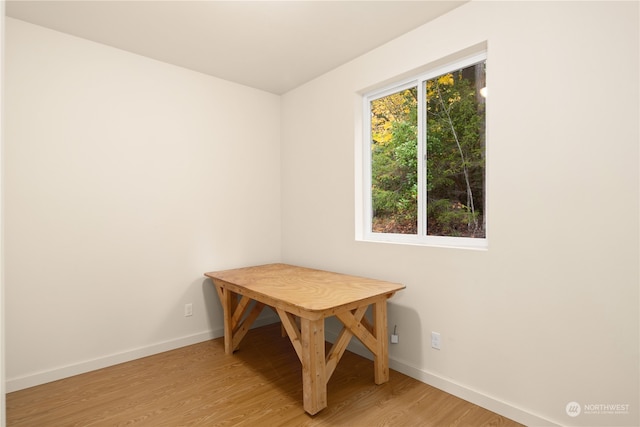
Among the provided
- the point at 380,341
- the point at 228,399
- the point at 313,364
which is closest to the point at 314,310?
the point at 313,364

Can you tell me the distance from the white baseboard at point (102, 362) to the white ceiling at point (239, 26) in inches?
97.9

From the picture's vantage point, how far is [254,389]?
2.23 m

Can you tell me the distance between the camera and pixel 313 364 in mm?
1915

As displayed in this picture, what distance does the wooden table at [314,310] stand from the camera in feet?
6.30

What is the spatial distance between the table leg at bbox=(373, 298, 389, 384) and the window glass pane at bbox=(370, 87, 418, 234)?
681mm

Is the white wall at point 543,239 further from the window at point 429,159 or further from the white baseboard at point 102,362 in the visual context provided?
the white baseboard at point 102,362

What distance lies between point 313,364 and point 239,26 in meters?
2.34

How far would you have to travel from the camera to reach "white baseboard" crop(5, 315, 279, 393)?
2254 mm

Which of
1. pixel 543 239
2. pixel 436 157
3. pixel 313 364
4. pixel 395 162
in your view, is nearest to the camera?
pixel 543 239

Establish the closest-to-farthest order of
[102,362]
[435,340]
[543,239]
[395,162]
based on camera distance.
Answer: [543,239] < [435,340] < [102,362] < [395,162]

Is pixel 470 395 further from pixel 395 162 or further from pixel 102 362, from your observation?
pixel 102 362

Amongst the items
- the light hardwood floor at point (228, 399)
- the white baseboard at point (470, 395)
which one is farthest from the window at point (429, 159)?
the light hardwood floor at point (228, 399)

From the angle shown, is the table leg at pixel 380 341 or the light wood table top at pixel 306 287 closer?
the light wood table top at pixel 306 287

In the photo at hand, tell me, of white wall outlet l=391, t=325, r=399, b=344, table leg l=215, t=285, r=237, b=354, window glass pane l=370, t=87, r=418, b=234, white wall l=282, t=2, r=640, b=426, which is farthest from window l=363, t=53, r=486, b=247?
table leg l=215, t=285, r=237, b=354
